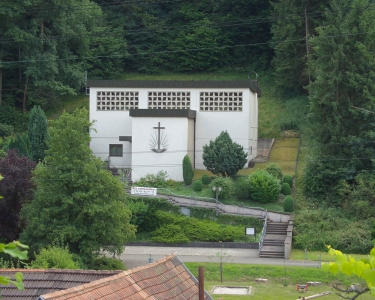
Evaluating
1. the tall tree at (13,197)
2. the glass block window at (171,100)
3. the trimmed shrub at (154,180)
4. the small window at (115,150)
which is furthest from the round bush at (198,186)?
the tall tree at (13,197)

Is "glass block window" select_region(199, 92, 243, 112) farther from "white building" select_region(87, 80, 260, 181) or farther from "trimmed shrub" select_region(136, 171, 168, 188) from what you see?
"trimmed shrub" select_region(136, 171, 168, 188)

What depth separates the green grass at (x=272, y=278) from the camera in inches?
1008

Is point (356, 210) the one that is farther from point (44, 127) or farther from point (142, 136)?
point (44, 127)

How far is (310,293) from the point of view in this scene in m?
25.1

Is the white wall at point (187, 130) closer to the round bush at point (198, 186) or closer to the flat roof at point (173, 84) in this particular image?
the flat roof at point (173, 84)

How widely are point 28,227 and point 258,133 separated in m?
24.1

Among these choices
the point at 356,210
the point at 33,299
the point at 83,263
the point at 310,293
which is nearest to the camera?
the point at 33,299

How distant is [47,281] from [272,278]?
16419mm

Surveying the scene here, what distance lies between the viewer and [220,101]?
144 ft

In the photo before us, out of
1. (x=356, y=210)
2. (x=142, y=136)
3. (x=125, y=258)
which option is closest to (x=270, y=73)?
(x=142, y=136)

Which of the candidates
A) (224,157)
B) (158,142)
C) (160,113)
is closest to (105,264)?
(224,157)

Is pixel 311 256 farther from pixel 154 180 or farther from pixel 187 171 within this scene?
pixel 154 180

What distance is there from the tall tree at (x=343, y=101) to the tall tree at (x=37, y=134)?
50.3ft

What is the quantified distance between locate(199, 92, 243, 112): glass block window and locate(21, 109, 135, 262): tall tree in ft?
48.2
